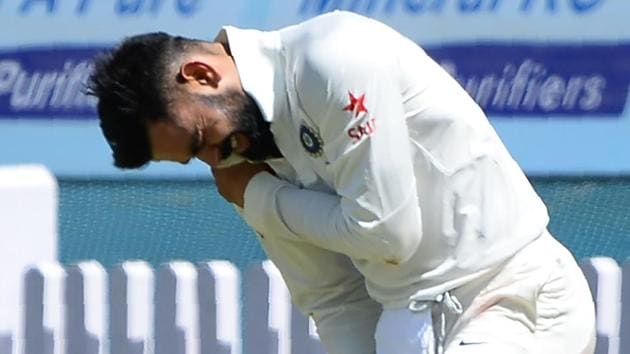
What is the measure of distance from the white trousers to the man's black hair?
1.62 ft

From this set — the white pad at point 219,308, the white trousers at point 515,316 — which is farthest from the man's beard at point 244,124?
the white pad at point 219,308

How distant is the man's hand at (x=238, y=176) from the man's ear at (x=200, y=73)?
24 centimetres

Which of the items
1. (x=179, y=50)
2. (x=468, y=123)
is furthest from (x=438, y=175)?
(x=179, y=50)

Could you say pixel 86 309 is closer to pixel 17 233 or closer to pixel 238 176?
pixel 17 233

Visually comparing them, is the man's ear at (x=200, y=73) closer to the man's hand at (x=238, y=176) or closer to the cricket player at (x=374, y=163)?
the cricket player at (x=374, y=163)

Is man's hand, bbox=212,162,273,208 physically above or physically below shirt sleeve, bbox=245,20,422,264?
below

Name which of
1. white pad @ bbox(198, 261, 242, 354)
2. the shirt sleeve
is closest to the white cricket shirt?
the shirt sleeve

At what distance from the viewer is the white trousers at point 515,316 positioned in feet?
7.91

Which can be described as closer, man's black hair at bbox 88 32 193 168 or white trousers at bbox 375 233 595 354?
man's black hair at bbox 88 32 193 168

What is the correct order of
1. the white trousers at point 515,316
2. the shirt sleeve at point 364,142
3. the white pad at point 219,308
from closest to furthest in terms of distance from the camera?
1. the shirt sleeve at point 364,142
2. the white trousers at point 515,316
3. the white pad at point 219,308

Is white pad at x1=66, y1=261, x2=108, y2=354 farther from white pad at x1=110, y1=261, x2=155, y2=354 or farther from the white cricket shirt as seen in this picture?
the white cricket shirt

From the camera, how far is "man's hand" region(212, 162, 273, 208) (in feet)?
8.25

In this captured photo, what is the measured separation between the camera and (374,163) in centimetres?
226

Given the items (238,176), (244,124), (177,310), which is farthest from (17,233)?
(244,124)
